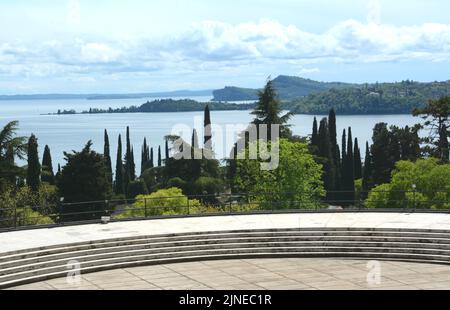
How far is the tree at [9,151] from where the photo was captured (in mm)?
56781

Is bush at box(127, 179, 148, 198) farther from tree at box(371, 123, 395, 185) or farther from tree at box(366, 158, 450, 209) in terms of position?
tree at box(366, 158, 450, 209)

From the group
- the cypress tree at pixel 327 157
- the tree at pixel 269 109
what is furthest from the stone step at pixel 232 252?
the cypress tree at pixel 327 157

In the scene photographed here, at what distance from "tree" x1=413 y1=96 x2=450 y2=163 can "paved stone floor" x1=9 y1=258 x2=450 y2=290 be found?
Result: 47878 millimetres

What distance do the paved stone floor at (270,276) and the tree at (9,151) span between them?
3517cm

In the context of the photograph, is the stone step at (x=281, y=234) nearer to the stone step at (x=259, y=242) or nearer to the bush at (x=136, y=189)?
the stone step at (x=259, y=242)

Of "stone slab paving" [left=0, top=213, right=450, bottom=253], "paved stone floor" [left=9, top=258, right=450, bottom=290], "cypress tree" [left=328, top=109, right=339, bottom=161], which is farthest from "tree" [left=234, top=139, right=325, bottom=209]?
"paved stone floor" [left=9, top=258, right=450, bottom=290]

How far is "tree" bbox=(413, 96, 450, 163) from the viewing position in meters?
69.6

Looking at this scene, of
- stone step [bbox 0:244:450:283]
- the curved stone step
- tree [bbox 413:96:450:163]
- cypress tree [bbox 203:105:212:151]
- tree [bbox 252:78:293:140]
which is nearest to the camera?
stone step [bbox 0:244:450:283]

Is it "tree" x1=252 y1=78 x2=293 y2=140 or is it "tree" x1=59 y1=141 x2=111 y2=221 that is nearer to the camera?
"tree" x1=59 y1=141 x2=111 y2=221

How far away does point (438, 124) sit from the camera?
72125mm

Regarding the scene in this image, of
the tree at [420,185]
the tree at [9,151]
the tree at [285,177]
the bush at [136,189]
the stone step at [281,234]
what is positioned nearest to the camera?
the stone step at [281,234]

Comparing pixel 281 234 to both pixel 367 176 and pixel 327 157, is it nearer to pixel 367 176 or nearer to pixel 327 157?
pixel 327 157

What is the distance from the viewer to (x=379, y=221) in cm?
2862
